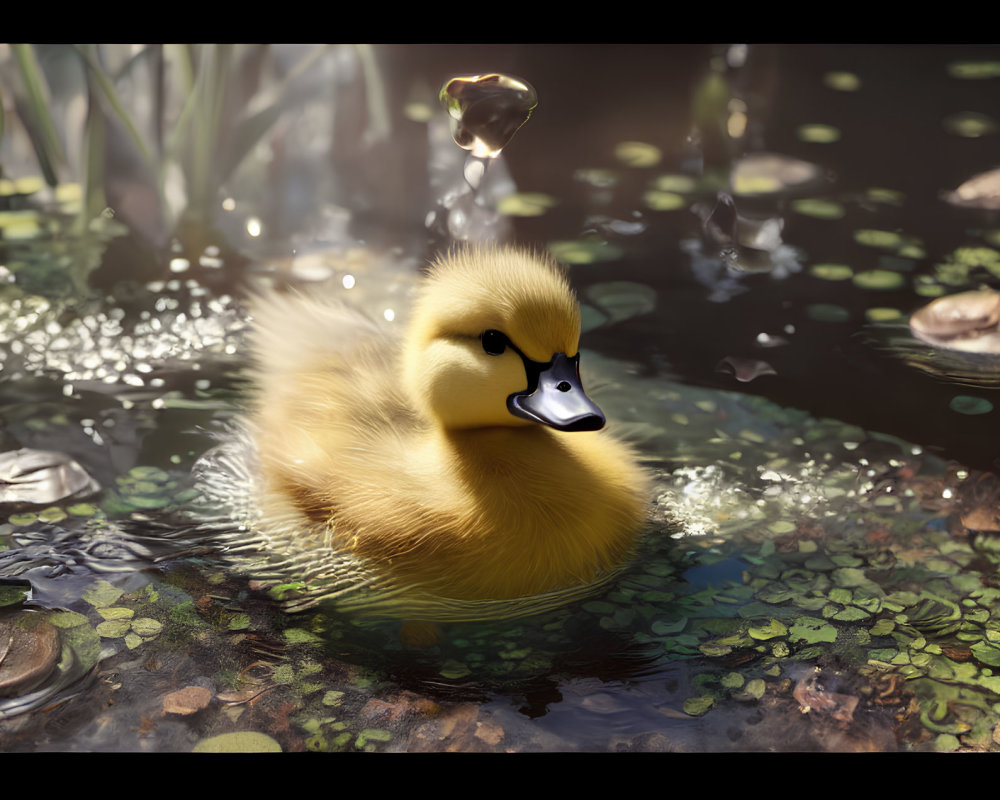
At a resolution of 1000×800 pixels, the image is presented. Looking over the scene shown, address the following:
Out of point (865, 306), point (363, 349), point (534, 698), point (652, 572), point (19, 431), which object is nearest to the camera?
point (534, 698)

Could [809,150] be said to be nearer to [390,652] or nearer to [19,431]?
[390,652]

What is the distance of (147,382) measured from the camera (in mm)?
1610

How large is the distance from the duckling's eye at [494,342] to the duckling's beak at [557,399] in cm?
3

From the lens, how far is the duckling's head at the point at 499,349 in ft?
3.80

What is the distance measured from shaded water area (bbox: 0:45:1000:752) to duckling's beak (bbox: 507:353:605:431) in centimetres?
22

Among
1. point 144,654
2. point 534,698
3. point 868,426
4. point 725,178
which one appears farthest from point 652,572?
point 725,178

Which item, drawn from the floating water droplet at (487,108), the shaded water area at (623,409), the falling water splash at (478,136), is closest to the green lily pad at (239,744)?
the shaded water area at (623,409)

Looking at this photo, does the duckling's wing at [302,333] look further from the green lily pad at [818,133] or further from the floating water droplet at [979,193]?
the floating water droplet at [979,193]

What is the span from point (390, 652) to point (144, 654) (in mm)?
253

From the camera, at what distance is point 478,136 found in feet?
5.30

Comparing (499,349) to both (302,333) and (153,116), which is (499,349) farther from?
(153,116)

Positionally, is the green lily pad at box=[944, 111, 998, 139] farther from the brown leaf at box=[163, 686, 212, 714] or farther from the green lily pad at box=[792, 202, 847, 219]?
the brown leaf at box=[163, 686, 212, 714]

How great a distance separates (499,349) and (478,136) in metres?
0.55

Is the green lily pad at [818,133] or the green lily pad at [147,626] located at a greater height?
the green lily pad at [818,133]
